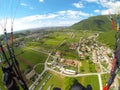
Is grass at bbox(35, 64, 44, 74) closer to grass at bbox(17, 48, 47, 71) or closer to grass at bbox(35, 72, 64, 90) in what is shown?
grass at bbox(17, 48, 47, 71)

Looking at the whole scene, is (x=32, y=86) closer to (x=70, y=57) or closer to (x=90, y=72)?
(x=90, y=72)

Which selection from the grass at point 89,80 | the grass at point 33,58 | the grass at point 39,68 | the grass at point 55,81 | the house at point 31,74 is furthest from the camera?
the grass at point 33,58

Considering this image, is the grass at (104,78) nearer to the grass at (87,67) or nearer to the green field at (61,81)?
the green field at (61,81)

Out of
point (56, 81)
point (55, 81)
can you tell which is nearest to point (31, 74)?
point (55, 81)

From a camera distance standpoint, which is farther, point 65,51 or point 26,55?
point 65,51

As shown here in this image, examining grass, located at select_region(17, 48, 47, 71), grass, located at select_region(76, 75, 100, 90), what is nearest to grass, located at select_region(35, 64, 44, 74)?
grass, located at select_region(17, 48, 47, 71)

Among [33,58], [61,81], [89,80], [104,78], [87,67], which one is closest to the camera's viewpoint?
[89,80]

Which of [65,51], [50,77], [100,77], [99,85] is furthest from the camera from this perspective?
[65,51]

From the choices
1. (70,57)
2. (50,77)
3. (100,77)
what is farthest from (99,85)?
(70,57)

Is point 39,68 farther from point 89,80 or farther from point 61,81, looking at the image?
point 89,80

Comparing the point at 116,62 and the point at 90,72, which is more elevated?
the point at 116,62

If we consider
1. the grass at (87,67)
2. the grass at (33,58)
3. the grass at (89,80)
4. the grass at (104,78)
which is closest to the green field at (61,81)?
the grass at (89,80)
